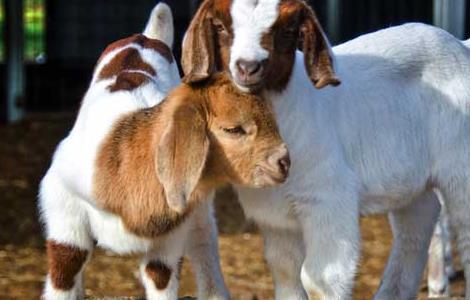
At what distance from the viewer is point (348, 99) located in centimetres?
577

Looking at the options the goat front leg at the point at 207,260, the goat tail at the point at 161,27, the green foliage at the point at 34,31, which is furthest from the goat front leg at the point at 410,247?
the green foliage at the point at 34,31

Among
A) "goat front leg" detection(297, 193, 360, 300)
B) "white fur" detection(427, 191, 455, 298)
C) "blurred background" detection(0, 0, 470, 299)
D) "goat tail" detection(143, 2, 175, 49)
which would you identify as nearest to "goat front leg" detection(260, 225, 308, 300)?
"goat front leg" detection(297, 193, 360, 300)

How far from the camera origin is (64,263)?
5625mm

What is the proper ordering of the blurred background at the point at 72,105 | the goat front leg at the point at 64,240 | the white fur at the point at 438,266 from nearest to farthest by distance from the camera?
the goat front leg at the point at 64,240, the white fur at the point at 438,266, the blurred background at the point at 72,105

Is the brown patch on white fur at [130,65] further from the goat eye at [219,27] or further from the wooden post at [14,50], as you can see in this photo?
the wooden post at [14,50]

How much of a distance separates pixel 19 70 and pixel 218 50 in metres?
7.80

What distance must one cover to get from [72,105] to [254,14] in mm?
8572

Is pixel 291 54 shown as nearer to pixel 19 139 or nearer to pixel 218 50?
pixel 218 50

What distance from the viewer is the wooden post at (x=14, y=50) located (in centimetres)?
1270

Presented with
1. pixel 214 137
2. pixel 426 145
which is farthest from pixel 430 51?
pixel 214 137

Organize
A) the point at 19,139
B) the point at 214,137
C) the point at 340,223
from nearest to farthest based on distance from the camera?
the point at 214,137 → the point at 340,223 → the point at 19,139

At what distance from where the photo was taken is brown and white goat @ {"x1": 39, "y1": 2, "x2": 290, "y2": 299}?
5043mm

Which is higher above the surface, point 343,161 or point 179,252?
point 343,161

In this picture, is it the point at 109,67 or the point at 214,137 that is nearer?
the point at 214,137
